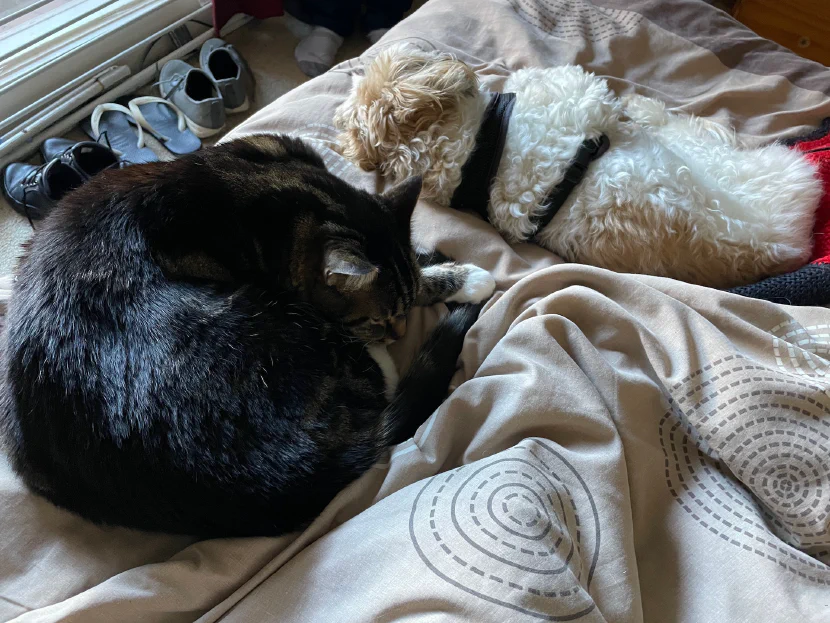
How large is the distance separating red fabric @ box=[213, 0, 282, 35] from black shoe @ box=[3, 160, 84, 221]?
3.06 ft

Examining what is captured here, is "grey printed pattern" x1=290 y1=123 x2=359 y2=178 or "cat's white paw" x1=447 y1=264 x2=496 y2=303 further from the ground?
"grey printed pattern" x1=290 y1=123 x2=359 y2=178

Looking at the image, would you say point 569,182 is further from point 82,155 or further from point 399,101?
point 82,155

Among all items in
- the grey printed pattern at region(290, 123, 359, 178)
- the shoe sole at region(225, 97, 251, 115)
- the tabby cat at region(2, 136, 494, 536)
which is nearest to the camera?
the tabby cat at region(2, 136, 494, 536)

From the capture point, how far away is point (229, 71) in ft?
7.39

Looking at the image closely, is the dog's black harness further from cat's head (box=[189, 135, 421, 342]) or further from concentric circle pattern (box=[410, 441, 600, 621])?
concentric circle pattern (box=[410, 441, 600, 621])

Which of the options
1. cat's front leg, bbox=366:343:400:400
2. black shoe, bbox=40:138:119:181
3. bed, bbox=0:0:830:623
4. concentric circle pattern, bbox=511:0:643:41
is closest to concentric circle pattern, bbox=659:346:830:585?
bed, bbox=0:0:830:623

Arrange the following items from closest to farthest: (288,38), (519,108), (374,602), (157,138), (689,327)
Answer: (374,602) → (689,327) → (519,108) → (157,138) → (288,38)

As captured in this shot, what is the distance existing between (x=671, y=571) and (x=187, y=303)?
3.10ft

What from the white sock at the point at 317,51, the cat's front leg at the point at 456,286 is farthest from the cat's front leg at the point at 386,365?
the white sock at the point at 317,51

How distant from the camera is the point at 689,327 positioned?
41.7 inches

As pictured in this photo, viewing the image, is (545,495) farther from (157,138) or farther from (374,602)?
(157,138)

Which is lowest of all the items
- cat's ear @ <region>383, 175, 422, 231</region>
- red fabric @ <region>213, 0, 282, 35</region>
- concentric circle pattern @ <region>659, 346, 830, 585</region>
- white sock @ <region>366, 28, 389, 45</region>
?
concentric circle pattern @ <region>659, 346, 830, 585</region>

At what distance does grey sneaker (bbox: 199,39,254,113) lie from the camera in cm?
218

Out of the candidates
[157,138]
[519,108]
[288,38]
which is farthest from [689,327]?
[288,38]
